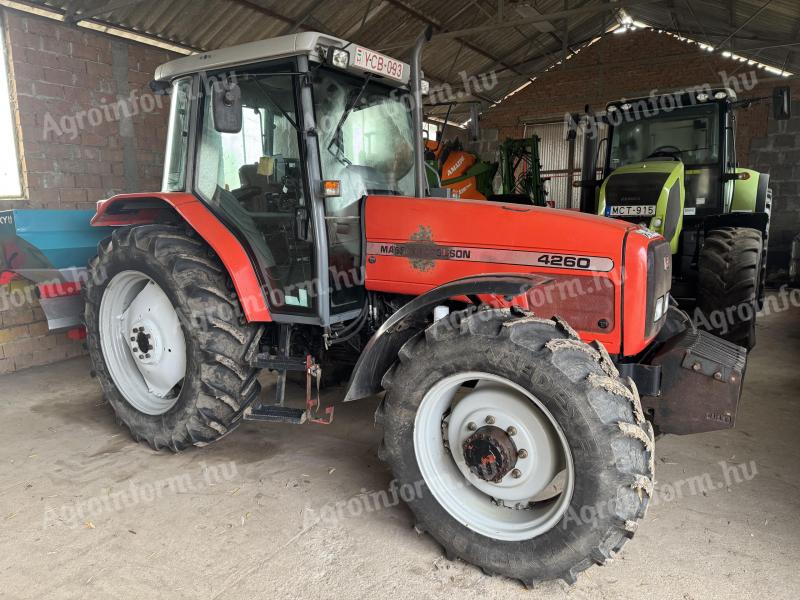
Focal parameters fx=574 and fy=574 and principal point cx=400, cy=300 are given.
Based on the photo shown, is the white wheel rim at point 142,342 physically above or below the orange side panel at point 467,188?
below

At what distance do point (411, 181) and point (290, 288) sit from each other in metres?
0.91

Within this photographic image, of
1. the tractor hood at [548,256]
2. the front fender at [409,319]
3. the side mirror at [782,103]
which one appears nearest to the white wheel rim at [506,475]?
the front fender at [409,319]

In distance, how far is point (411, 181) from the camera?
322cm

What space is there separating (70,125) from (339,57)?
14.9 ft

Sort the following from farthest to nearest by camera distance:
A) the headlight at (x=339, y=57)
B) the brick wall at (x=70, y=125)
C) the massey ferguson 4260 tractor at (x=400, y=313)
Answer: the brick wall at (x=70, y=125) < the headlight at (x=339, y=57) < the massey ferguson 4260 tractor at (x=400, y=313)

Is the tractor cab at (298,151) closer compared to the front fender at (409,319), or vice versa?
the front fender at (409,319)

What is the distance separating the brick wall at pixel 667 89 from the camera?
1099 centimetres

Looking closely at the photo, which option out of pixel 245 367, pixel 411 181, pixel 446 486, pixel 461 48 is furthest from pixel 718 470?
pixel 461 48

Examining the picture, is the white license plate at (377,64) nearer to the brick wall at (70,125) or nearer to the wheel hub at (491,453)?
the wheel hub at (491,453)

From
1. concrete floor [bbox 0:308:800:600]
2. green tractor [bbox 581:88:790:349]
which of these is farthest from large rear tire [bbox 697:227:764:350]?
concrete floor [bbox 0:308:800:600]

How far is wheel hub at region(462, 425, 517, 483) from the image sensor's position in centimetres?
219

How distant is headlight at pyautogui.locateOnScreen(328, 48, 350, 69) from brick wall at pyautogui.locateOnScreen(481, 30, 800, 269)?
1031 centimetres

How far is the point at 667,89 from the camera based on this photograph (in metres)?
12.9

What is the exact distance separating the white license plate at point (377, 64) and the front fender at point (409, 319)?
3.77ft
